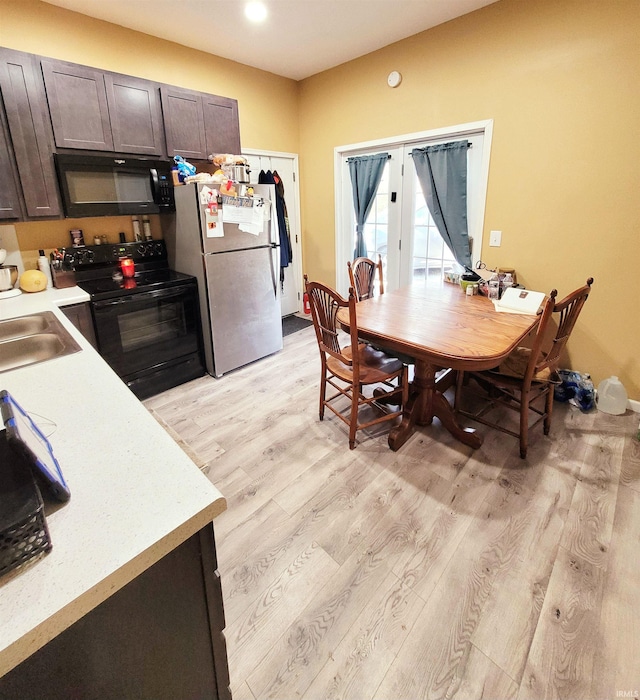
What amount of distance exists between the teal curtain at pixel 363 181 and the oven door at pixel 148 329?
77.8 inches

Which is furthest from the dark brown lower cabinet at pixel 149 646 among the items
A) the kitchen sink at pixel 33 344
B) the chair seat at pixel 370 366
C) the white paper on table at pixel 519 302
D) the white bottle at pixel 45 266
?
the white bottle at pixel 45 266

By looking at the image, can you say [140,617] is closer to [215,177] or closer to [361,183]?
[215,177]

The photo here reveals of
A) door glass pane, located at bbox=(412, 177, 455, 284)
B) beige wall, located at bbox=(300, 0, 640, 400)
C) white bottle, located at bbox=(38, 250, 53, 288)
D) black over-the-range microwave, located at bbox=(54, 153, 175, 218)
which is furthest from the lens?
door glass pane, located at bbox=(412, 177, 455, 284)

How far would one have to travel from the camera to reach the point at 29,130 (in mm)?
2295

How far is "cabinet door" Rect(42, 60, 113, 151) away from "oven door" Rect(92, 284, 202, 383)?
107cm

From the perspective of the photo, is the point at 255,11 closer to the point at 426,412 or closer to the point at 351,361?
the point at 351,361

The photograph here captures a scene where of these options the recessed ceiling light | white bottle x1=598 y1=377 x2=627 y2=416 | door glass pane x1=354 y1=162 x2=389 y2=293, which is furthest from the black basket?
door glass pane x1=354 y1=162 x2=389 y2=293

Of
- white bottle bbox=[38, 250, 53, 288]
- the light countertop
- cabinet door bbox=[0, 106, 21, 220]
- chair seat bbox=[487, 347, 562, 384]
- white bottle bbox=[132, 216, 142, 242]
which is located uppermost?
cabinet door bbox=[0, 106, 21, 220]

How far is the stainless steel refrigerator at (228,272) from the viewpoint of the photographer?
9.45 feet

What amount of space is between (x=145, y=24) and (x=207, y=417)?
9.81ft

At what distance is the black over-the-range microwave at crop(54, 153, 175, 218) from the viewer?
2.47 meters

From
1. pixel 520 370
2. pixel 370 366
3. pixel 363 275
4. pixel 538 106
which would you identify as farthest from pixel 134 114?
pixel 520 370

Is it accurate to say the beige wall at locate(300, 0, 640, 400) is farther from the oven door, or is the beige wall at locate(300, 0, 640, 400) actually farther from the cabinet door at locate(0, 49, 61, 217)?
the cabinet door at locate(0, 49, 61, 217)

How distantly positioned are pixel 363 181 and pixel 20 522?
393cm
